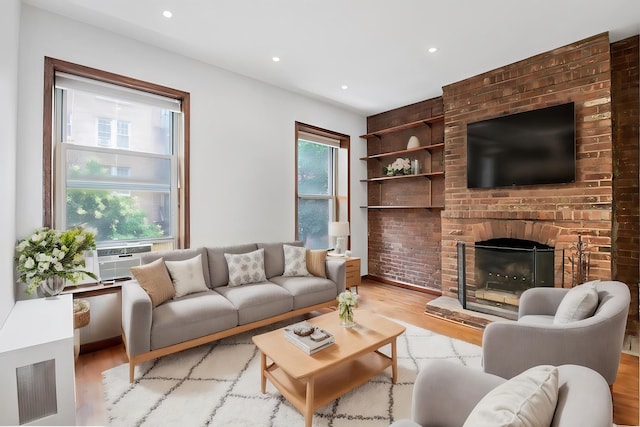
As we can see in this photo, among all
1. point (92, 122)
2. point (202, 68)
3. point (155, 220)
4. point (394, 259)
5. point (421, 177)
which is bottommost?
point (394, 259)

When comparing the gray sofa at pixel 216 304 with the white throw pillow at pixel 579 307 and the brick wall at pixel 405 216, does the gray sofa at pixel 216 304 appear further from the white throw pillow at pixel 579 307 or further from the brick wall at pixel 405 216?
the white throw pillow at pixel 579 307

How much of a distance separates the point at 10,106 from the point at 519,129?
453 centimetres

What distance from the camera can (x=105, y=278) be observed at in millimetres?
2957

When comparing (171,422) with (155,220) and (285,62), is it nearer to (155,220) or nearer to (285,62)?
(155,220)

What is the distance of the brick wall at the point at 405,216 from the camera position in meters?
4.60

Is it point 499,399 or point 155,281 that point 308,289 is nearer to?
point 155,281

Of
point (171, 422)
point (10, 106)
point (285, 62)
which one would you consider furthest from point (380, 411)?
point (285, 62)

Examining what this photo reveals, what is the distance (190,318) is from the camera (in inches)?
99.0

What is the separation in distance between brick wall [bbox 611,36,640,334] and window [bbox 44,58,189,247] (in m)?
4.43

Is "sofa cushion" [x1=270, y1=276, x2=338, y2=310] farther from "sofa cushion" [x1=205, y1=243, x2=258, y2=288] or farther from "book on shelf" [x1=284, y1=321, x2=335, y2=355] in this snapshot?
"book on shelf" [x1=284, y1=321, x2=335, y2=355]

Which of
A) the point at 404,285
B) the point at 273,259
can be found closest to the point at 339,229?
the point at 273,259

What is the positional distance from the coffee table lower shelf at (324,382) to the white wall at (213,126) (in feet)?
6.52

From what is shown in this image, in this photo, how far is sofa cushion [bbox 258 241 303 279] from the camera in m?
3.62

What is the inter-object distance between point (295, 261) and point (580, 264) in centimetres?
291
